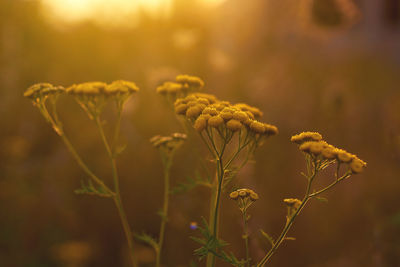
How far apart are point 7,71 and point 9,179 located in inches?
60.6

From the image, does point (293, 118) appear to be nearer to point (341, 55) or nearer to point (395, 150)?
point (395, 150)

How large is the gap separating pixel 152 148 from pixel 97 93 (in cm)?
287

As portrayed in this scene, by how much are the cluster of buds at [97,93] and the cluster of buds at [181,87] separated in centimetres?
18

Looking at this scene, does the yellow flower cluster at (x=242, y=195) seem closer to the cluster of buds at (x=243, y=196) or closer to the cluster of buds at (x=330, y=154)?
the cluster of buds at (x=243, y=196)

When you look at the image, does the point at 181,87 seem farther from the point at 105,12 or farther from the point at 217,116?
the point at 105,12

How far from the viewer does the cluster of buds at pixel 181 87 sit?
1.98 metres

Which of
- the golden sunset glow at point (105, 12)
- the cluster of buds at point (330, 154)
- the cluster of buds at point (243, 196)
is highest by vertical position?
the golden sunset glow at point (105, 12)

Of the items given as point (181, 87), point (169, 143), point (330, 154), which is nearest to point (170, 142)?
point (169, 143)

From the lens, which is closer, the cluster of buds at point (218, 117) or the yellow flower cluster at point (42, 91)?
the cluster of buds at point (218, 117)

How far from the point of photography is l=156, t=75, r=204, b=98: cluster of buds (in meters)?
1.98

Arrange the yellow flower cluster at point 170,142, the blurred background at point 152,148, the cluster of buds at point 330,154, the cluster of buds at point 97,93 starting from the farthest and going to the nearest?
1. the blurred background at point 152,148
2. the yellow flower cluster at point 170,142
3. the cluster of buds at point 97,93
4. the cluster of buds at point 330,154

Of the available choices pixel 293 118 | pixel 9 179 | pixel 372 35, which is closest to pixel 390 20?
pixel 372 35

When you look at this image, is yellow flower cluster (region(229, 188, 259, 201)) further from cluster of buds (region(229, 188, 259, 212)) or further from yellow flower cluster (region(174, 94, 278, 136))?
yellow flower cluster (region(174, 94, 278, 136))

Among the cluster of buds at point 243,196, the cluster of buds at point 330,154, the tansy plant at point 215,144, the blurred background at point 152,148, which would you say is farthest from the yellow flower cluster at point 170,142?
the blurred background at point 152,148
